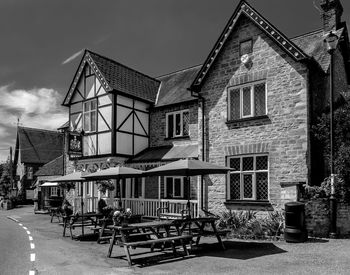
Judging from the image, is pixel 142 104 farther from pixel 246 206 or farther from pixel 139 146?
pixel 246 206

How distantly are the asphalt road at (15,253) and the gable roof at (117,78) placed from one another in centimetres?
916

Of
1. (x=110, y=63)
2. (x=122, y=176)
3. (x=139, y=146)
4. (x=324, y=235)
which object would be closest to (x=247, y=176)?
(x=324, y=235)

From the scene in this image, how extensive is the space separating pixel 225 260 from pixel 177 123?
12423mm

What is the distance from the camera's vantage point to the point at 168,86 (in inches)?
944

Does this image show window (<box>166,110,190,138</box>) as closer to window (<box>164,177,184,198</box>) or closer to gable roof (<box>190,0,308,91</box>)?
window (<box>164,177,184,198</box>)

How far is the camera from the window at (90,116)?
22109 millimetres

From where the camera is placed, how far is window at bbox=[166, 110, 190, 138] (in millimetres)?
20688

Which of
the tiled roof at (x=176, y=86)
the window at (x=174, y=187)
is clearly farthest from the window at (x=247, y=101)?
the window at (x=174, y=187)

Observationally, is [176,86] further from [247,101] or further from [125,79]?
[247,101]

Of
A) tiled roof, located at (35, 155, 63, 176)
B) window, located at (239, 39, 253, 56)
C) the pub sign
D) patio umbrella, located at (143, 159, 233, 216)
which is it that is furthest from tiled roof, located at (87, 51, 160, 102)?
tiled roof, located at (35, 155, 63, 176)

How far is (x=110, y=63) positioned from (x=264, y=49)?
10.7 metres

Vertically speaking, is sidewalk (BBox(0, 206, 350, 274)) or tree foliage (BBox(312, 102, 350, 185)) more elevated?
tree foliage (BBox(312, 102, 350, 185))

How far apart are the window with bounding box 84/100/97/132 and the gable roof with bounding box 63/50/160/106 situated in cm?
150

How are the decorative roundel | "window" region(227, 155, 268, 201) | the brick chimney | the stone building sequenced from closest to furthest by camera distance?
the stone building < "window" region(227, 155, 268, 201) < the decorative roundel < the brick chimney
